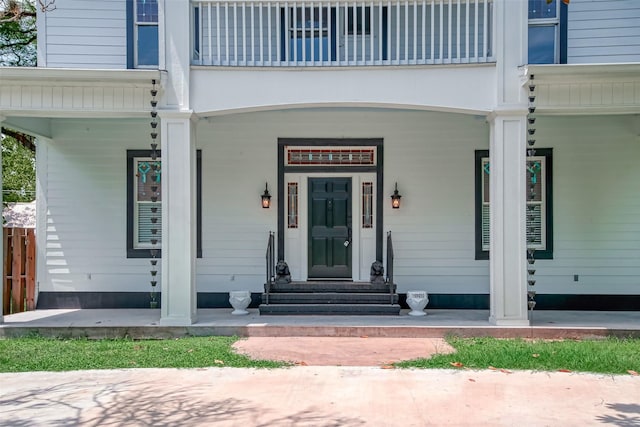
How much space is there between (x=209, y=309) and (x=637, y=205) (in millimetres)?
7596

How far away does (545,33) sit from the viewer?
8.93 metres

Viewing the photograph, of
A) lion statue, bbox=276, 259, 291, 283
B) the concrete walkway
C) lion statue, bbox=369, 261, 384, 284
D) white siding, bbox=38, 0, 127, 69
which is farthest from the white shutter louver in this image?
the concrete walkway

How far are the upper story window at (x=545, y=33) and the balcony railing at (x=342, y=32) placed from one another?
80 cm

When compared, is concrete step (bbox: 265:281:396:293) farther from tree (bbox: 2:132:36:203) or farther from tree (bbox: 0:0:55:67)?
tree (bbox: 2:132:36:203)

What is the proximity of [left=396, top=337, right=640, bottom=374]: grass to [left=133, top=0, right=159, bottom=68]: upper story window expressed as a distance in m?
6.36

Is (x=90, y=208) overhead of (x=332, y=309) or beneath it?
overhead

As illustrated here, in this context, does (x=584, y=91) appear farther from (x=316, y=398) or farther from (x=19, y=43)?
(x=19, y=43)

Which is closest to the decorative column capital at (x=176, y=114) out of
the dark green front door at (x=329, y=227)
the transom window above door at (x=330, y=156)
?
the transom window above door at (x=330, y=156)

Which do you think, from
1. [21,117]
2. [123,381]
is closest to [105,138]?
[21,117]

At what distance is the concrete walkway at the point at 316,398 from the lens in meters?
4.63

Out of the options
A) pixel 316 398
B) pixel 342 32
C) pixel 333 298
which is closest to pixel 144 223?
pixel 333 298

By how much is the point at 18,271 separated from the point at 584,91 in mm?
9326

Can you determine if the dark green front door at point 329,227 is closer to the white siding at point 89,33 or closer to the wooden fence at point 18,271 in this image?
the white siding at point 89,33

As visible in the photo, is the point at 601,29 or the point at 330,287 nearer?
the point at 601,29
